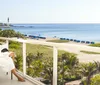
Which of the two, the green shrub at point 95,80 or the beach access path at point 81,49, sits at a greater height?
the beach access path at point 81,49

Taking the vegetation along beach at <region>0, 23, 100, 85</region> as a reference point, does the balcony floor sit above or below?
below

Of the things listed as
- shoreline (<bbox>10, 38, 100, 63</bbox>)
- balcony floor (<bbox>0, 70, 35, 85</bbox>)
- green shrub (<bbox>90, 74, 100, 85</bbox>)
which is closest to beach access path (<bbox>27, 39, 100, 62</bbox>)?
shoreline (<bbox>10, 38, 100, 63</bbox>)

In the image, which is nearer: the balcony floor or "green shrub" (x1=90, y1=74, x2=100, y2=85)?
"green shrub" (x1=90, y1=74, x2=100, y2=85)

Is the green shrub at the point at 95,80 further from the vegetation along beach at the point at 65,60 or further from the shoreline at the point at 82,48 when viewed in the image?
the shoreline at the point at 82,48

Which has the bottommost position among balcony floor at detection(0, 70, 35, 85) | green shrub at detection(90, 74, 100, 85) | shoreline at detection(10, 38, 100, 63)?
balcony floor at detection(0, 70, 35, 85)

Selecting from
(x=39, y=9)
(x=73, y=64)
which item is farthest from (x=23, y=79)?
(x=39, y=9)

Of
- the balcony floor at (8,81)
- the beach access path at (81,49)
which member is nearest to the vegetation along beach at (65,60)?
the beach access path at (81,49)

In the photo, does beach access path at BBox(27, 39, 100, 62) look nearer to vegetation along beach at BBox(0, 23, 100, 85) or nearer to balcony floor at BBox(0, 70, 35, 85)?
vegetation along beach at BBox(0, 23, 100, 85)

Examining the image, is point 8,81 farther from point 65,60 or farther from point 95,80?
point 95,80

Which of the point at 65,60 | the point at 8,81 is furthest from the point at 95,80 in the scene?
the point at 8,81

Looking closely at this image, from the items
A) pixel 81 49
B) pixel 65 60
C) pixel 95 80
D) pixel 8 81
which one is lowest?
pixel 8 81

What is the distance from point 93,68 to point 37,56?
1704 mm

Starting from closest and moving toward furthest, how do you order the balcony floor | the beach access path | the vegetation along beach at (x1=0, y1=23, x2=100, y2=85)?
the beach access path < the vegetation along beach at (x1=0, y1=23, x2=100, y2=85) < the balcony floor

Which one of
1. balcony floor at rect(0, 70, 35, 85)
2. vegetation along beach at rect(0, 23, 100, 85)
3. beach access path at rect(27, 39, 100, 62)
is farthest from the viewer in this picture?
balcony floor at rect(0, 70, 35, 85)
